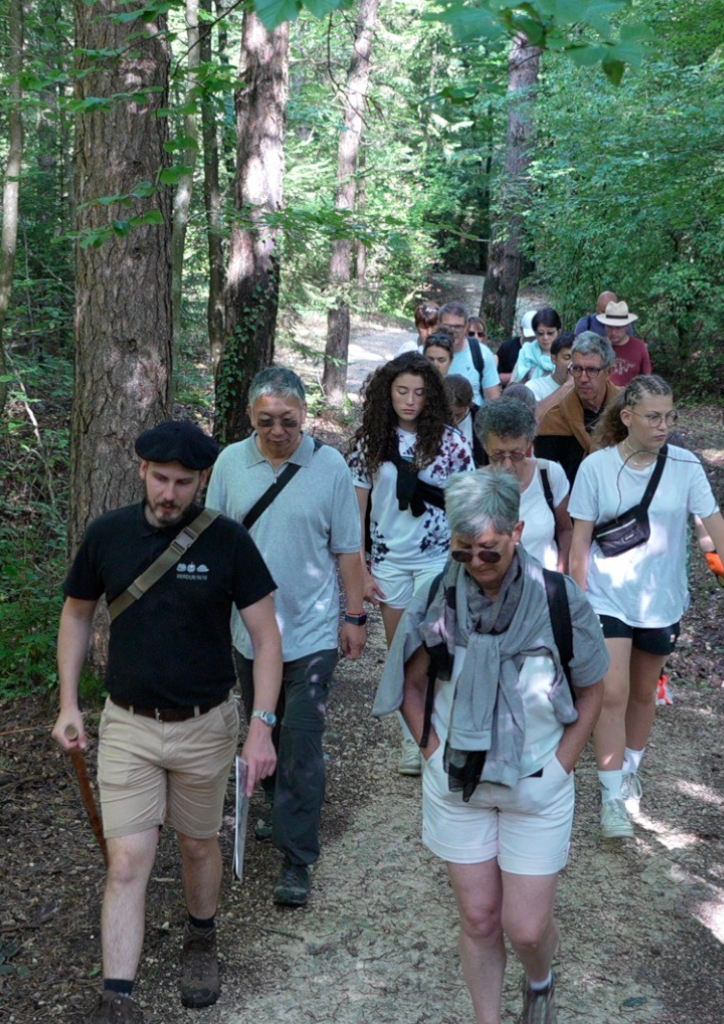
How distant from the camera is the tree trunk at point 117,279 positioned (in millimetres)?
5680

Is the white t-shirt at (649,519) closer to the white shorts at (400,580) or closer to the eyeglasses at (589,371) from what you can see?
the white shorts at (400,580)

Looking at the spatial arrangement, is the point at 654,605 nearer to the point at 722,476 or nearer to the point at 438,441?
the point at 438,441

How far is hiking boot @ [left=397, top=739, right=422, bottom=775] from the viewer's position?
6027mm

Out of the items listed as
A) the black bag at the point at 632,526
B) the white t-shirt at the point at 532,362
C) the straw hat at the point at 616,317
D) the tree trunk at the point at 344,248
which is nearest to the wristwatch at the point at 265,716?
the black bag at the point at 632,526

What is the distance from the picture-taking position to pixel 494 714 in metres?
3.22

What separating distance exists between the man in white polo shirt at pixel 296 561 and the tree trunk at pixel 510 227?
1633cm

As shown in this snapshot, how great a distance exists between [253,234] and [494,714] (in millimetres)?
8091

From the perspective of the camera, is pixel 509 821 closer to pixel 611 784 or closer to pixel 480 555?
pixel 480 555

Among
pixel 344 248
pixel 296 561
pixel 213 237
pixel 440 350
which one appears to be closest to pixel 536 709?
pixel 296 561

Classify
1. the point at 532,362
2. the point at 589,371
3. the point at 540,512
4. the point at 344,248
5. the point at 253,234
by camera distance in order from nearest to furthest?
the point at 540,512 < the point at 589,371 < the point at 532,362 < the point at 253,234 < the point at 344,248

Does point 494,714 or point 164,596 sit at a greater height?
point 164,596

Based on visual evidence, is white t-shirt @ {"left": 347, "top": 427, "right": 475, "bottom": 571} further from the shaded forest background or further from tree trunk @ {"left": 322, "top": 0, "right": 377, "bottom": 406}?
tree trunk @ {"left": 322, "top": 0, "right": 377, "bottom": 406}

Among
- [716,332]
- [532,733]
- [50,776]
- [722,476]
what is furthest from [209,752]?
[716,332]

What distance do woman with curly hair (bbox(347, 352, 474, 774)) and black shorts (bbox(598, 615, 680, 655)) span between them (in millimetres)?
939
